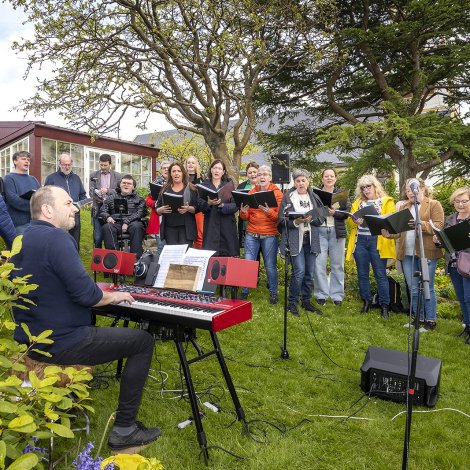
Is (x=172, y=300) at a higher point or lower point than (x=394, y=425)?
higher

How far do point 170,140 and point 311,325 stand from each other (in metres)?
24.0

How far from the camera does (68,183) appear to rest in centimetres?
720

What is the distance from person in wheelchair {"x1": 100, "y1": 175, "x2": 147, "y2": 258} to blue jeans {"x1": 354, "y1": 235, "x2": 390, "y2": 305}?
3.45 meters

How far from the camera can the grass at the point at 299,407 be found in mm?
2961

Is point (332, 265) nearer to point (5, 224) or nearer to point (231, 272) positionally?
point (231, 272)

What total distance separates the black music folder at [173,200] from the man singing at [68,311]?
2880 millimetres

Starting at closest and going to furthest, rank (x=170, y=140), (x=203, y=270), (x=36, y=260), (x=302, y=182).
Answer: (x=36, y=260), (x=203, y=270), (x=302, y=182), (x=170, y=140)

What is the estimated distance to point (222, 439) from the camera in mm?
3117

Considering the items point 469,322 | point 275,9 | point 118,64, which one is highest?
point 275,9

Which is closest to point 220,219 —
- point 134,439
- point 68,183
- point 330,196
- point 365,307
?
point 330,196

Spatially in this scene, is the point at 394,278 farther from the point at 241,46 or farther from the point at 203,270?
the point at 241,46

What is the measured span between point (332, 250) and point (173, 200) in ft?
8.36

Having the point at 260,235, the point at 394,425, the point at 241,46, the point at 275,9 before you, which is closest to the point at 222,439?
the point at 394,425

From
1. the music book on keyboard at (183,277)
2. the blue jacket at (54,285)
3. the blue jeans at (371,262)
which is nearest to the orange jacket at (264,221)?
the blue jeans at (371,262)
